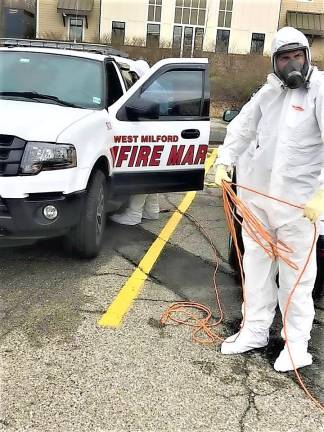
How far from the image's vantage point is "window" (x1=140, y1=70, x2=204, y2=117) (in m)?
5.63

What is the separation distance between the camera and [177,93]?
19.1ft

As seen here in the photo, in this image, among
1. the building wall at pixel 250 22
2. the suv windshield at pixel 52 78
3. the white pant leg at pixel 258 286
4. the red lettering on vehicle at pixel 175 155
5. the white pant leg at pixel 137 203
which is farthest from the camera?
the building wall at pixel 250 22

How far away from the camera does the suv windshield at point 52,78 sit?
5281mm

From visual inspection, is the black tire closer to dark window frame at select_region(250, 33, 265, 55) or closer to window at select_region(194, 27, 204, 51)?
window at select_region(194, 27, 204, 51)

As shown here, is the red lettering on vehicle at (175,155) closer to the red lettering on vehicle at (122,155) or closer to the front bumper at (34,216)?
the red lettering on vehicle at (122,155)

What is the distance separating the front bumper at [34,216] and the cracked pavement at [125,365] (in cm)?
41

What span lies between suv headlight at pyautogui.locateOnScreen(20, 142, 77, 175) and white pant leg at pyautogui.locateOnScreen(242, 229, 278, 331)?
5.32 ft

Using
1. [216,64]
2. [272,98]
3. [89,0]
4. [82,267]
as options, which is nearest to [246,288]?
[272,98]

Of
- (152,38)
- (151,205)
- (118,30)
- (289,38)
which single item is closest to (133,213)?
(151,205)

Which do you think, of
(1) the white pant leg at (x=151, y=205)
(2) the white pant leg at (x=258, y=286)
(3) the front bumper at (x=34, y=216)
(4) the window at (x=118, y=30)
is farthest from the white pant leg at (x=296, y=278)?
(4) the window at (x=118, y=30)

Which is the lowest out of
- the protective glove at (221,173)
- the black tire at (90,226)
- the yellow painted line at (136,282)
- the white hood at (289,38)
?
the yellow painted line at (136,282)

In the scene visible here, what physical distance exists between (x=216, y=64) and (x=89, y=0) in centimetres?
1143

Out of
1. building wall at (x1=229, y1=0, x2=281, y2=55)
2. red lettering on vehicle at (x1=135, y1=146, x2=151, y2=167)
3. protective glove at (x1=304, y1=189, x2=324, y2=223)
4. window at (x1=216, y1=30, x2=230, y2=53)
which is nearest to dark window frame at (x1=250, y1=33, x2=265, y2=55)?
building wall at (x1=229, y1=0, x2=281, y2=55)

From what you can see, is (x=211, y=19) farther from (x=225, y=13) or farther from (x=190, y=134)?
(x=190, y=134)
